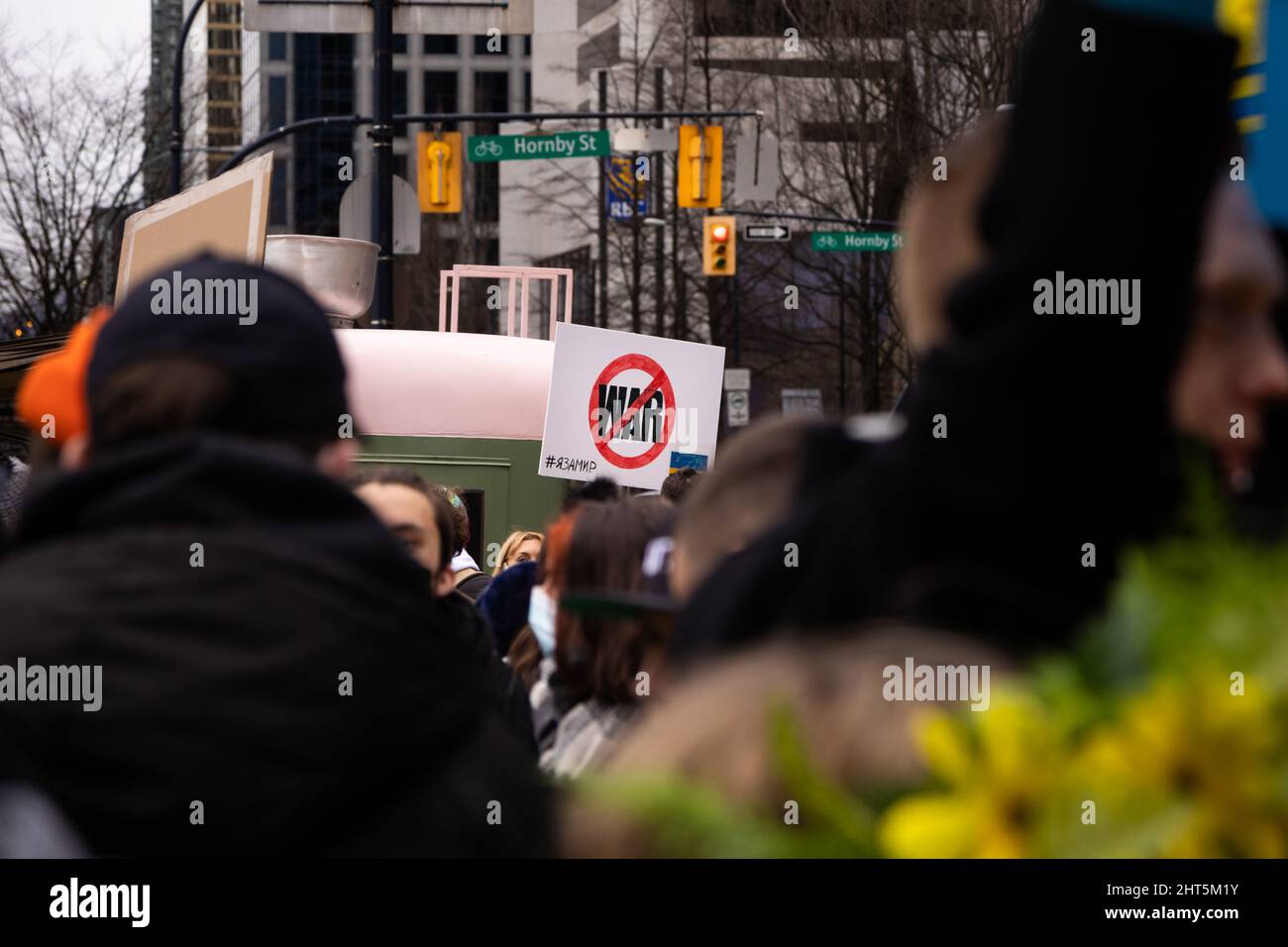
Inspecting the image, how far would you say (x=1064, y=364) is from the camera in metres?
1.27

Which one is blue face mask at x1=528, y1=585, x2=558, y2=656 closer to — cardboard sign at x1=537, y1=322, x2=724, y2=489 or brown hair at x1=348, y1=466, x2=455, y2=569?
brown hair at x1=348, y1=466, x2=455, y2=569

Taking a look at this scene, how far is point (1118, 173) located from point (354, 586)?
0.98 metres

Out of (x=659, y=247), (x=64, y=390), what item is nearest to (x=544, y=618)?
(x=64, y=390)

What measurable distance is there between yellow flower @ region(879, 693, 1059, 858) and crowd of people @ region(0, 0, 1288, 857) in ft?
0.30

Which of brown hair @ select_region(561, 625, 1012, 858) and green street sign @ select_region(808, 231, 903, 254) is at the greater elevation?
green street sign @ select_region(808, 231, 903, 254)

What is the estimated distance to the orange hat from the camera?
2125 mm

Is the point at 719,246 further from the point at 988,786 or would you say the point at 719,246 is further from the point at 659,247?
the point at 988,786

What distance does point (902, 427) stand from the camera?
1.36 meters

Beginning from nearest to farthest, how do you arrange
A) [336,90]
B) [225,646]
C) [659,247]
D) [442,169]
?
[225,646]
[442,169]
[659,247]
[336,90]

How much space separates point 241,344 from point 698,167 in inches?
753

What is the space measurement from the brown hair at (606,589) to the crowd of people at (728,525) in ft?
3.62

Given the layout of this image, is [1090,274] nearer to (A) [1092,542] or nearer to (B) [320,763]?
(A) [1092,542]

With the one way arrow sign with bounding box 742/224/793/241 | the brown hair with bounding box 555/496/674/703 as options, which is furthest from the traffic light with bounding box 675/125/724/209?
the brown hair with bounding box 555/496/674/703
